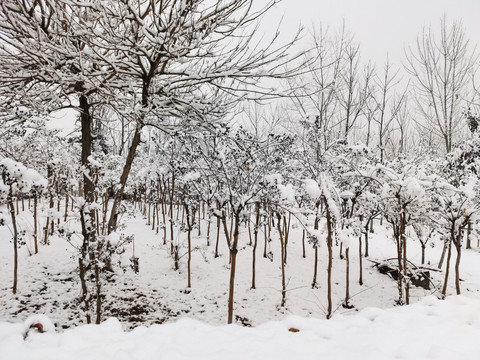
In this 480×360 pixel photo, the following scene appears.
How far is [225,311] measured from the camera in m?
6.52

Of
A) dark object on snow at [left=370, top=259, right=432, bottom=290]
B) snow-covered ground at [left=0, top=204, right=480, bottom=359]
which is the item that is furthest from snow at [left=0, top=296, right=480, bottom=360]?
dark object on snow at [left=370, top=259, right=432, bottom=290]

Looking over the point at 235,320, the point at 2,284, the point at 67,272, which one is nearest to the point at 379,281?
the point at 235,320

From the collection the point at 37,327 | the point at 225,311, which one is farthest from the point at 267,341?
the point at 225,311

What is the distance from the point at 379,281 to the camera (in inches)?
331

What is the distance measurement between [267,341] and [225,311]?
4341 mm

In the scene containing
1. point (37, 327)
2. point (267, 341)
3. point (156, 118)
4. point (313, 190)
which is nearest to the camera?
point (37, 327)

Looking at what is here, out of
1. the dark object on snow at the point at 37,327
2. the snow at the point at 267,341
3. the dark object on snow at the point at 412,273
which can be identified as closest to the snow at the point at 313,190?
the snow at the point at 267,341

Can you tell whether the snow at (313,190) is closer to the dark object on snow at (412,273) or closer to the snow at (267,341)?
the snow at (267,341)

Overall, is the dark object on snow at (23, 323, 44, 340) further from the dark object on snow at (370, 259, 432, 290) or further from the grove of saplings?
the dark object on snow at (370, 259, 432, 290)

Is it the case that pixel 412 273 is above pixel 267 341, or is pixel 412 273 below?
below

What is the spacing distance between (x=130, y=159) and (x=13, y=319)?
3.65m

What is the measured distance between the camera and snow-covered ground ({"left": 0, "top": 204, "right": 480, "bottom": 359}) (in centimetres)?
231

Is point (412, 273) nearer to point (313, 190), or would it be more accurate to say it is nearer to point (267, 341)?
point (313, 190)

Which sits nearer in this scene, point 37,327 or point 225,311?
point 37,327
